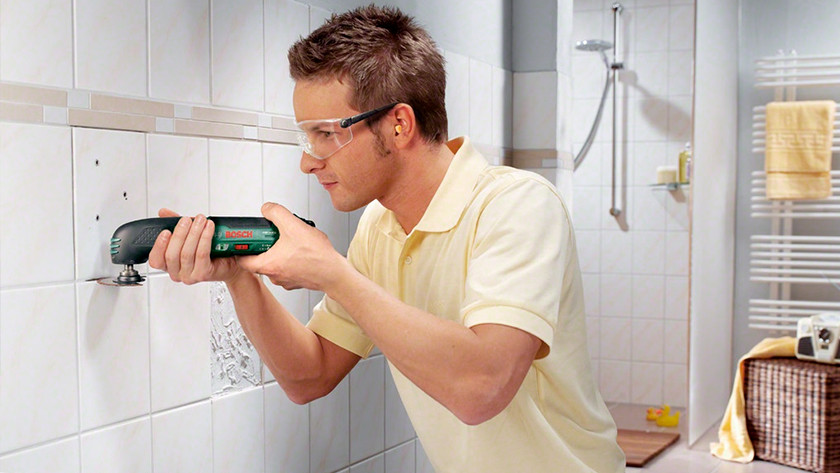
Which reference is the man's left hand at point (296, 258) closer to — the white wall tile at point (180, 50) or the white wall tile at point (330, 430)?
the white wall tile at point (180, 50)

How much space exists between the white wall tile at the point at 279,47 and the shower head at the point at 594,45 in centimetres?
278

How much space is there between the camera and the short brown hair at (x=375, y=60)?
129cm

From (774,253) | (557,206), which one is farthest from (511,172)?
(774,253)

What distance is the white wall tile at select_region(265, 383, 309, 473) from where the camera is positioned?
1.76 meters

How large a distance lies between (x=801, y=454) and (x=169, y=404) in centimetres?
286

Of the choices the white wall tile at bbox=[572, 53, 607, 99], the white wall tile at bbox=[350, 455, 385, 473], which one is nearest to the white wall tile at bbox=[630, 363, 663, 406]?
the white wall tile at bbox=[572, 53, 607, 99]

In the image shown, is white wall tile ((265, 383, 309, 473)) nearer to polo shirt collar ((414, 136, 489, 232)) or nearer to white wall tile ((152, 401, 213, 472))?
white wall tile ((152, 401, 213, 472))

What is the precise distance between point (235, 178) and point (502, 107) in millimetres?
1352

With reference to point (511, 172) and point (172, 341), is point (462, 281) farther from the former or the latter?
point (172, 341)

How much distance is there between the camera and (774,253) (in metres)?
4.14

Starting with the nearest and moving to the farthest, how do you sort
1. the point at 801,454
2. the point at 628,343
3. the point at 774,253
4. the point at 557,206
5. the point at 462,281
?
the point at 557,206 → the point at 462,281 → the point at 801,454 → the point at 774,253 → the point at 628,343

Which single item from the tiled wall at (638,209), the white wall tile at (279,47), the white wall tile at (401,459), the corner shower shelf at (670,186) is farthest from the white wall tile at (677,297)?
the white wall tile at (279,47)

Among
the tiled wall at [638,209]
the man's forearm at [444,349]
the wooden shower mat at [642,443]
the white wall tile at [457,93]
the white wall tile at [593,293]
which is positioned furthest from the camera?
the white wall tile at [593,293]

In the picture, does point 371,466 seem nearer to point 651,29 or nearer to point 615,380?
point 615,380
